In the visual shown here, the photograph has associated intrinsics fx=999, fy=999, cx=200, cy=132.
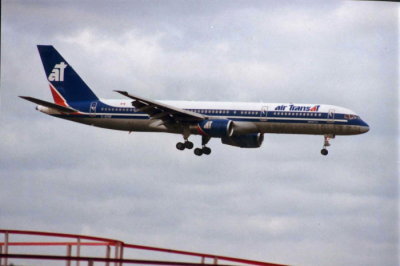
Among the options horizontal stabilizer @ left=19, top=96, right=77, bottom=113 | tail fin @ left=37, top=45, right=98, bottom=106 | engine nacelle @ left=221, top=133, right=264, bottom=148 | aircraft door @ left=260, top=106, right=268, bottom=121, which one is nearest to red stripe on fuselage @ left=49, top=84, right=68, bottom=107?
tail fin @ left=37, top=45, right=98, bottom=106

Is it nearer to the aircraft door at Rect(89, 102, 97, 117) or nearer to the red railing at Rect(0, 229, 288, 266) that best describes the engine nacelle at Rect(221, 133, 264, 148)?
the aircraft door at Rect(89, 102, 97, 117)

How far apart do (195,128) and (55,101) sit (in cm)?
1442

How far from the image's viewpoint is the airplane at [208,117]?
209 feet

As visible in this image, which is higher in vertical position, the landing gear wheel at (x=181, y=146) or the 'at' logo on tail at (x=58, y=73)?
the 'at' logo on tail at (x=58, y=73)

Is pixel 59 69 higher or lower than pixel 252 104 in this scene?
higher

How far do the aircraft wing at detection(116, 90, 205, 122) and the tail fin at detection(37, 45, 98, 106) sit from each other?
23.4 ft

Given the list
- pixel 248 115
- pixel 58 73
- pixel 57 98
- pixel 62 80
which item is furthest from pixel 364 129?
pixel 58 73

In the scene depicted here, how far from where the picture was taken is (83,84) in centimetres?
7462

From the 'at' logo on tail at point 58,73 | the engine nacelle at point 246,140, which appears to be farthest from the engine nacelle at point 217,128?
the 'at' logo on tail at point 58,73

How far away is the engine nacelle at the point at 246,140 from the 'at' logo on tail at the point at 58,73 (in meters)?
15.7

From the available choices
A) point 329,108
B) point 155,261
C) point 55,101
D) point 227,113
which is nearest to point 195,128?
point 227,113

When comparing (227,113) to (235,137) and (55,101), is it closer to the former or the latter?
(235,137)

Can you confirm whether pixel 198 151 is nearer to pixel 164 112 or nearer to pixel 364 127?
pixel 164 112

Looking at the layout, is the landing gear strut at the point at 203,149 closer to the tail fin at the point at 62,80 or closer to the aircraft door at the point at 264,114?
the aircraft door at the point at 264,114
